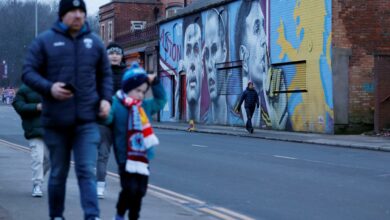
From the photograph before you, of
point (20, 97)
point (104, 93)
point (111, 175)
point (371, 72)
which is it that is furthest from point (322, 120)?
point (104, 93)

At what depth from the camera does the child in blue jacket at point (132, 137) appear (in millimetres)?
6660

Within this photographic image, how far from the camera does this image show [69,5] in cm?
624

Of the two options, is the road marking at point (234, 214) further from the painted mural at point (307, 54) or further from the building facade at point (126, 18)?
the building facade at point (126, 18)

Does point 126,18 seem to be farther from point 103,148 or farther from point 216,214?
point 216,214

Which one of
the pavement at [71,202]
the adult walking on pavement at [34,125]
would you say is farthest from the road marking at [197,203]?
the adult walking on pavement at [34,125]

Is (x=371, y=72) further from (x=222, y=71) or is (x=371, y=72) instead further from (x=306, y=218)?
(x=306, y=218)

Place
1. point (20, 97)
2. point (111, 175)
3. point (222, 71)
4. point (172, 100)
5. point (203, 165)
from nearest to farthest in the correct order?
1. point (20, 97)
2. point (111, 175)
3. point (203, 165)
4. point (222, 71)
5. point (172, 100)

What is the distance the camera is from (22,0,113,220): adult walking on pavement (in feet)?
20.3

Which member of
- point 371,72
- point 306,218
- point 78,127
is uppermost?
point 371,72

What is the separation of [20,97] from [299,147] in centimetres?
1281

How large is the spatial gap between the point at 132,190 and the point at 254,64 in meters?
26.4

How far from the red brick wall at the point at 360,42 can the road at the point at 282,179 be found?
21.9ft

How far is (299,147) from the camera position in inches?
843

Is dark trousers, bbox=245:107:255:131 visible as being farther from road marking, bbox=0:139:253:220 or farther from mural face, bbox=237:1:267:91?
road marking, bbox=0:139:253:220
